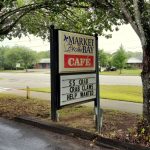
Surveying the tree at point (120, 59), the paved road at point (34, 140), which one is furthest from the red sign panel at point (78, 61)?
the tree at point (120, 59)

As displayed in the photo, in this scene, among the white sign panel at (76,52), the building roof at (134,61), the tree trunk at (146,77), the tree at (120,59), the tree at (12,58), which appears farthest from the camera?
the building roof at (134,61)

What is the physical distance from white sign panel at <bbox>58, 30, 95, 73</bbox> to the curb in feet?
5.32

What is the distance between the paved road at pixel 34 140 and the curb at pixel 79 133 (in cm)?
22

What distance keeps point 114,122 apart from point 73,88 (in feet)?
6.09

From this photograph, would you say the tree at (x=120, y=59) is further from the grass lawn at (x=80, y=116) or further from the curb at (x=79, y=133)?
the curb at (x=79, y=133)

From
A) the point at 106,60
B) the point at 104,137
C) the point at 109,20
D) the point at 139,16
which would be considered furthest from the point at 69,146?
the point at 106,60

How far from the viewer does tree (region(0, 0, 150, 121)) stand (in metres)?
7.82

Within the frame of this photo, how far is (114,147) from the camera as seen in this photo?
7.28 meters

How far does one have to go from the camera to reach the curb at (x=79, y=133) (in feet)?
23.5

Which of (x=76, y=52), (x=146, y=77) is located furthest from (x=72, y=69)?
(x=146, y=77)

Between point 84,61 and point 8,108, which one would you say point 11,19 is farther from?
point 84,61

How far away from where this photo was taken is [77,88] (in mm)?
9031

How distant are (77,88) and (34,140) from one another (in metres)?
1.97

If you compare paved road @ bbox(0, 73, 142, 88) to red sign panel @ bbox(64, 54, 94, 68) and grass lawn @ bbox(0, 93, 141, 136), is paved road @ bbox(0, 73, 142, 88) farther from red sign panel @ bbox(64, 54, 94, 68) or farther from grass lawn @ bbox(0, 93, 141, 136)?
red sign panel @ bbox(64, 54, 94, 68)
